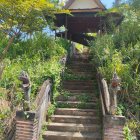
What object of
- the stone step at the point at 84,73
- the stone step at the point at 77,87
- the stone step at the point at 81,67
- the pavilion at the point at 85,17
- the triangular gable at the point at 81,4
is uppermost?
the triangular gable at the point at 81,4

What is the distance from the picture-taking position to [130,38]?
9.67 m

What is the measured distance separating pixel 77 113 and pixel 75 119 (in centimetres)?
29

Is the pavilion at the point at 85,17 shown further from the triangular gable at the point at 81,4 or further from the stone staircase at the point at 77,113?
the stone staircase at the point at 77,113

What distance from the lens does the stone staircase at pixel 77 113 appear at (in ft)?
21.3

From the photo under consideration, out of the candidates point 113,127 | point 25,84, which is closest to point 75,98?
point 113,127

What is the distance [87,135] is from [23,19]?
5.65 meters

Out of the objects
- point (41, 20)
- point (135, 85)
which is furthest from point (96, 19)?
point (135, 85)

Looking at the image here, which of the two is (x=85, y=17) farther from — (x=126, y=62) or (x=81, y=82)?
(x=126, y=62)

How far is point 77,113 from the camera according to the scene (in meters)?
7.27

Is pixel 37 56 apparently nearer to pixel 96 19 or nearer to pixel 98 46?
pixel 98 46

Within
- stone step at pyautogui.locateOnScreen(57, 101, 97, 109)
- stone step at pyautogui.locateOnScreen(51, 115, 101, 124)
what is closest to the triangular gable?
stone step at pyautogui.locateOnScreen(57, 101, 97, 109)

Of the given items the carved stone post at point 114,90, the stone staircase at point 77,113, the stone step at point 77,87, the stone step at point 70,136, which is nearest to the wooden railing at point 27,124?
the stone step at point 70,136

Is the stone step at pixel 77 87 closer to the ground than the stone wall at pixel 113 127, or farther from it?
farther from it

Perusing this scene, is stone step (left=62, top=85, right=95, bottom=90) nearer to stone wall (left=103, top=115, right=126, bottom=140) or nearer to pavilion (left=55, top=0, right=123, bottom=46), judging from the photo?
stone wall (left=103, top=115, right=126, bottom=140)
